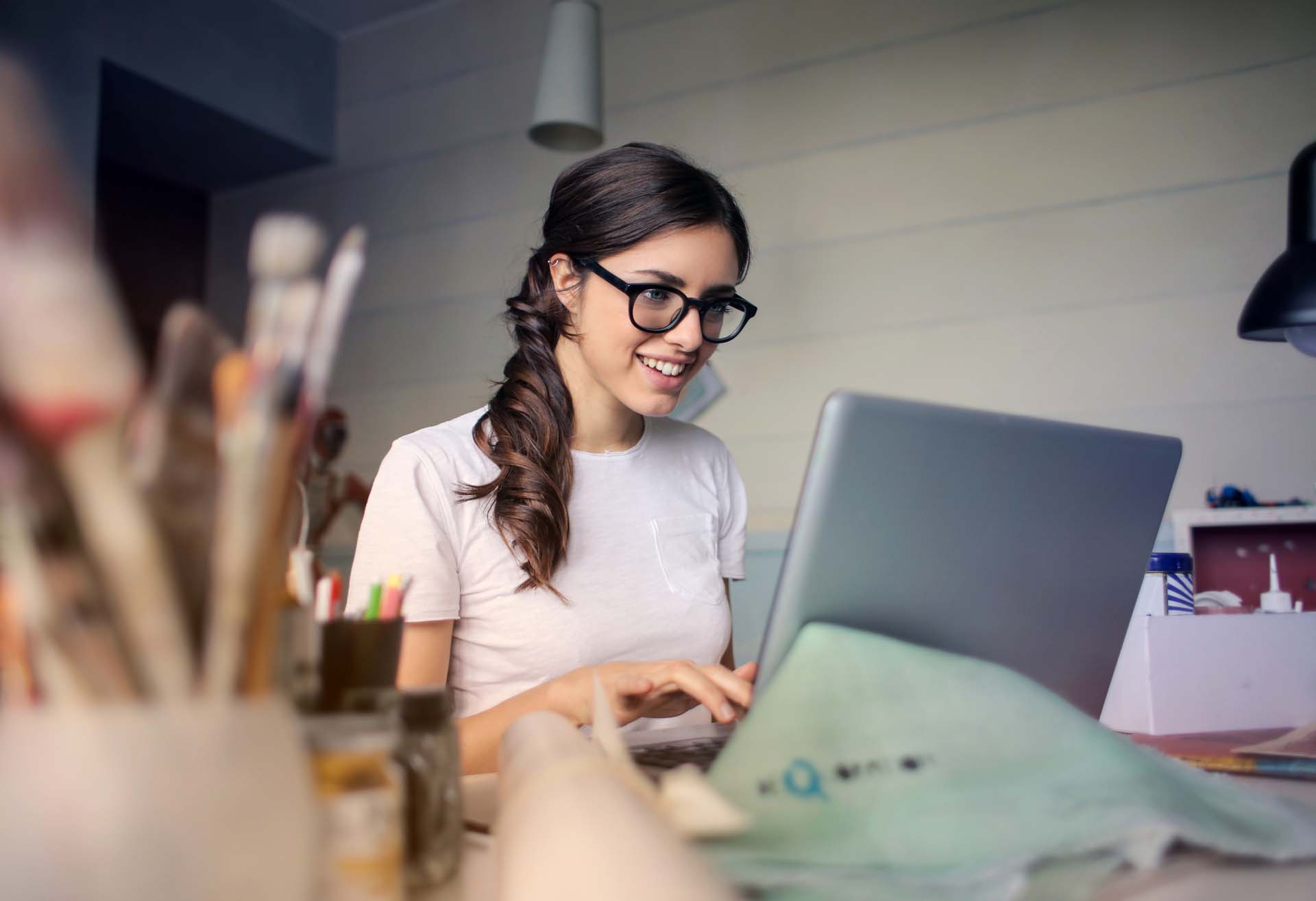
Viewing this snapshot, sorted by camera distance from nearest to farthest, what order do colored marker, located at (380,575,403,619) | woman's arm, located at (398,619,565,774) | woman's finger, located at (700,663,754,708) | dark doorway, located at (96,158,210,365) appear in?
1. colored marker, located at (380,575,403,619)
2. woman's finger, located at (700,663,754,708)
3. woman's arm, located at (398,619,565,774)
4. dark doorway, located at (96,158,210,365)

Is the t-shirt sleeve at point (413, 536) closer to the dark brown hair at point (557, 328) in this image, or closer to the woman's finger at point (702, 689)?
the dark brown hair at point (557, 328)

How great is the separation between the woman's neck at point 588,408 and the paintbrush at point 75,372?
1.09 meters

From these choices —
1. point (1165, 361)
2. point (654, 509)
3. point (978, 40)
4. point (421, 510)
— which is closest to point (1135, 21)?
point (978, 40)

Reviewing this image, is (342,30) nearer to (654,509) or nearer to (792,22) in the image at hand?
(792,22)

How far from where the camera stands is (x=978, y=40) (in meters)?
2.38

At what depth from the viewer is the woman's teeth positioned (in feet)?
4.31

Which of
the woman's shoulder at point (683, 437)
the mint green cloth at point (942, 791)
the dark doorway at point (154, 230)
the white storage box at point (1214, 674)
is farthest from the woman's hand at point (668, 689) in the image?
the dark doorway at point (154, 230)

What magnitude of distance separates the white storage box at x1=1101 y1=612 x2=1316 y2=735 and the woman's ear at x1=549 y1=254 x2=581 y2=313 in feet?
2.72

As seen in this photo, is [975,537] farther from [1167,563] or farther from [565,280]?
[565,280]

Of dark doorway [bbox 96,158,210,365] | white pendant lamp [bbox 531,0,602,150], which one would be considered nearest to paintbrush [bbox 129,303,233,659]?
white pendant lamp [bbox 531,0,602,150]

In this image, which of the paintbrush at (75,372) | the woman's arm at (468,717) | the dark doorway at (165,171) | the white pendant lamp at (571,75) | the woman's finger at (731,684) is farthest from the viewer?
the dark doorway at (165,171)

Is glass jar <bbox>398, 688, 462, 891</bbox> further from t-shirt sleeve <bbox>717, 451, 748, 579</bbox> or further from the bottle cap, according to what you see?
t-shirt sleeve <bbox>717, 451, 748, 579</bbox>

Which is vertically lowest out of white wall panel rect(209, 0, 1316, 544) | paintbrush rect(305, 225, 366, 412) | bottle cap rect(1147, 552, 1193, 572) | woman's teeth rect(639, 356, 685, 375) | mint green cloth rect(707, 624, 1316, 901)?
mint green cloth rect(707, 624, 1316, 901)

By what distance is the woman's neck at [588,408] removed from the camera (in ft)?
4.63
